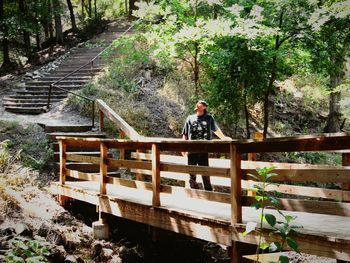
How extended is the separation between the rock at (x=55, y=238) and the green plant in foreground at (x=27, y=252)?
53 centimetres

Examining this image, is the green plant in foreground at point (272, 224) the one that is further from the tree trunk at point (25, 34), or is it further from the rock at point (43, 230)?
the tree trunk at point (25, 34)

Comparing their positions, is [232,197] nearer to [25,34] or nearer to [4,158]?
[4,158]

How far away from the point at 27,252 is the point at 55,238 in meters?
1.60

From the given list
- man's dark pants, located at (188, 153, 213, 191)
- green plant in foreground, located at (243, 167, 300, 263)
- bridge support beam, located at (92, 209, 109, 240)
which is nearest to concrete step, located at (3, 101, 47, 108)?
bridge support beam, located at (92, 209, 109, 240)

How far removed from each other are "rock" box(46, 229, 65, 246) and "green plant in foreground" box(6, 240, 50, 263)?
21.0 inches

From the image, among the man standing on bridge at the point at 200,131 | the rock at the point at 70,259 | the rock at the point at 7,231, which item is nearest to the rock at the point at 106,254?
the rock at the point at 70,259

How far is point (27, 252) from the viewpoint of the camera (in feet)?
17.4

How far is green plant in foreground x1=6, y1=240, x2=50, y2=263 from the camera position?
509 cm

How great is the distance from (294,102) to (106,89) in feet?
27.4

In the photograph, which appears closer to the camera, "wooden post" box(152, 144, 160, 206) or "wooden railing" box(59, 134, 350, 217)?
"wooden railing" box(59, 134, 350, 217)

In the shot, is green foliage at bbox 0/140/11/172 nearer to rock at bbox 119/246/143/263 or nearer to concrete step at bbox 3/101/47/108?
rock at bbox 119/246/143/263

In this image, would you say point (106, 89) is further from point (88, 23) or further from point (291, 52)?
point (88, 23)

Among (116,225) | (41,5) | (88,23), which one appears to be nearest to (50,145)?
(116,225)

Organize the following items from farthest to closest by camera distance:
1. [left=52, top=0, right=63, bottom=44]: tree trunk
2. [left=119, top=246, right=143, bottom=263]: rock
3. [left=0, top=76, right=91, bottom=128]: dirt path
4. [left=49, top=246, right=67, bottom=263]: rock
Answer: [left=52, top=0, right=63, bottom=44]: tree trunk < [left=0, top=76, right=91, bottom=128]: dirt path < [left=119, top=246, right=143, bottom=263]: rock < [left=49, top=246, right=67, bottom=263]: rock
